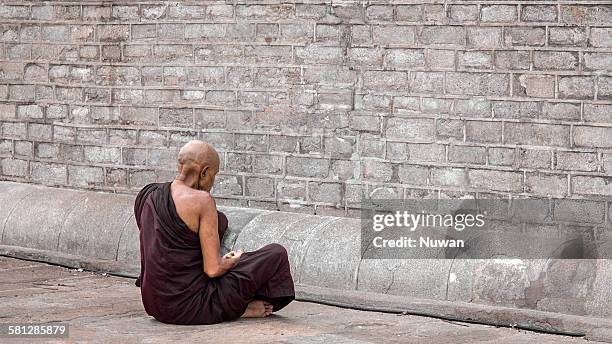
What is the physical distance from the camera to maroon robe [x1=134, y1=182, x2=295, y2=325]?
9.16m

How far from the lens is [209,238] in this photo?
9133 millimetres

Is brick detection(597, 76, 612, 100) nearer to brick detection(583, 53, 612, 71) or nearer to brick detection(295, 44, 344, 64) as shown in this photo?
brick detection(583, 53, 612, 71)

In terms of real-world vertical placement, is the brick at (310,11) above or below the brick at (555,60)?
above

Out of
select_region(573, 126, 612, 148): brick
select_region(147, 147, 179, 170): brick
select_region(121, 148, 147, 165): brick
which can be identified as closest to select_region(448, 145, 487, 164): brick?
select_region(573, 126, 612, 148): brick

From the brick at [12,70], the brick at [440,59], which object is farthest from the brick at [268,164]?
the brick at [12,70]

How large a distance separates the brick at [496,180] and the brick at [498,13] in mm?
1167

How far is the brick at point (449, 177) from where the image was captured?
10.7 metres

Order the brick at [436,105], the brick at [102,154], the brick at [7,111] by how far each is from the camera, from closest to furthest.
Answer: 1. the brick at [436,105]
2. the brick at [102,154]
3. the brick at [7,111]

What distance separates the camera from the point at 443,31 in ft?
35.2

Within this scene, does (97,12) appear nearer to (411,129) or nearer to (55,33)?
(55,33)

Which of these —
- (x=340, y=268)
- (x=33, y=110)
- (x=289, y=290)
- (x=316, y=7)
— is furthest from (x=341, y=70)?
(x=33, y=110)

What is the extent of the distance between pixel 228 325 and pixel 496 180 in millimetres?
2543

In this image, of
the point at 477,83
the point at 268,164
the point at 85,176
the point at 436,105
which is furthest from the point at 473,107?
the point at 85,176

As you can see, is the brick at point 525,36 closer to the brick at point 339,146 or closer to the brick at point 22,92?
the brick at point 339,146
